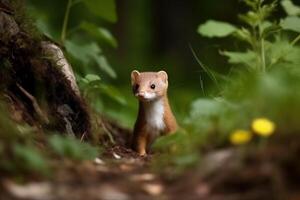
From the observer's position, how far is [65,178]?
4.59 m

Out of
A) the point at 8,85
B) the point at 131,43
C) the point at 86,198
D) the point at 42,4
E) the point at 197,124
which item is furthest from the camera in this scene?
the point at 131,43

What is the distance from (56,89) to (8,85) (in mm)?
513

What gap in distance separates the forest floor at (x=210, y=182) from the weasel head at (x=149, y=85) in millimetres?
3694

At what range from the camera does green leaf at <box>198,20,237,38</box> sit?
7.67 m

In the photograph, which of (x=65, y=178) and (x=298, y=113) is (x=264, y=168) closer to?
(x=298, y=113)

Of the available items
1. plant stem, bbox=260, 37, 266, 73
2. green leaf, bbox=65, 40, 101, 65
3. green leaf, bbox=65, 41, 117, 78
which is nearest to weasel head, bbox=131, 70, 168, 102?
green leaf, bbox=65, 41, 117, 78

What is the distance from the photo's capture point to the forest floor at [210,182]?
4.43 metres

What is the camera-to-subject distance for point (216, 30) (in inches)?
309

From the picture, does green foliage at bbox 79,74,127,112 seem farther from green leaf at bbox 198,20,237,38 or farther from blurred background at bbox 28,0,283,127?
blurred background at bbox 28,0,283,127

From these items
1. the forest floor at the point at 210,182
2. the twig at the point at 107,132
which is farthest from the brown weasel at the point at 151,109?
the forest floor at the point at 210,182

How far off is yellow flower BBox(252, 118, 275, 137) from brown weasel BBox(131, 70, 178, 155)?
364 centimetres

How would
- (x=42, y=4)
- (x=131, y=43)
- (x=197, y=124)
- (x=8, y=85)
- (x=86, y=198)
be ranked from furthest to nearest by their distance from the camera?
1. (x=131, y=43)
2. (x=42, y=4)
3. (x=8, y=85)
4. (x=197, y=124)
5. (x=86, y=198)

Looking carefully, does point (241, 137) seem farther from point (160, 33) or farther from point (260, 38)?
point (160, 33)

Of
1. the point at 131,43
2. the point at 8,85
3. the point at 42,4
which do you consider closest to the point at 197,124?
the point at 8,85
